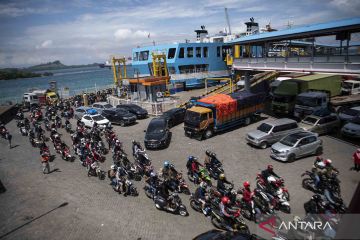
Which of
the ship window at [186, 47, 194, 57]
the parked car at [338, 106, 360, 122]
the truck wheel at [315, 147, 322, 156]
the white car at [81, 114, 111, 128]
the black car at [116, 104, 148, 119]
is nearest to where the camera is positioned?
the truck wheel at [315, 147, 322, 156]

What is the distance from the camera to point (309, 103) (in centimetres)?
2294

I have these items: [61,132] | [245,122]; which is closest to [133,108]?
[61,132]

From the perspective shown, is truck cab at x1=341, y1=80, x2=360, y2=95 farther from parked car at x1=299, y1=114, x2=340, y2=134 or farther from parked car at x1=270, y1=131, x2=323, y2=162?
parked car at x1=270, y1=131, x2=323, y2=162

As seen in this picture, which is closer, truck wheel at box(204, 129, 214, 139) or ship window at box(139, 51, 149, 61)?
truck wheel at box(204, 129, 214, 139)

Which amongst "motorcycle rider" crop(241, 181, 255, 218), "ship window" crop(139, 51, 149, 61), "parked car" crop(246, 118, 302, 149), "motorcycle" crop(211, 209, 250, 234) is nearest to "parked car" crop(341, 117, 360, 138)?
"parked car" crop(246, 118, 302, 149)

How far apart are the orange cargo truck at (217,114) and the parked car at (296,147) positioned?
5.78 meters

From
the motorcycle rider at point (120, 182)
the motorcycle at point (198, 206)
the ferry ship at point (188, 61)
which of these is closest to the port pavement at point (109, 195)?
the motorcycle at point (198, 206)

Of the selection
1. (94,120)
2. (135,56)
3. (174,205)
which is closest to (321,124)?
(174,205)

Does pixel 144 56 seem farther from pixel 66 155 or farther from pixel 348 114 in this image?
pixel 348 114

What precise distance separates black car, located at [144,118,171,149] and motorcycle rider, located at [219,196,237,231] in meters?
9.93

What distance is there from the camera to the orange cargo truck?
19986mm

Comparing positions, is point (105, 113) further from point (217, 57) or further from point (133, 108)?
point (217, 57)

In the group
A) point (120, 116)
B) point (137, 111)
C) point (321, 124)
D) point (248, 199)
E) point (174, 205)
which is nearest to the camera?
point (248, 199)

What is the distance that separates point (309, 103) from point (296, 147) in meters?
9.50
